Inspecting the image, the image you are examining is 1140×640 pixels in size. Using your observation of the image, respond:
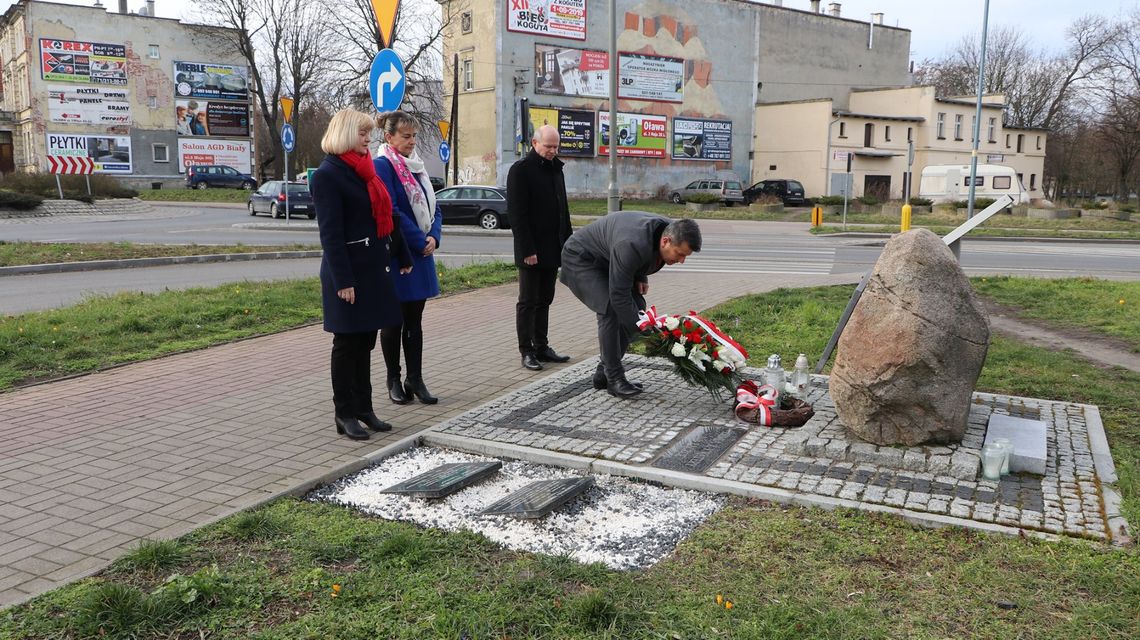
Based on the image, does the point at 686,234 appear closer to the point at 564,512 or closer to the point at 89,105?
the point at 564,512

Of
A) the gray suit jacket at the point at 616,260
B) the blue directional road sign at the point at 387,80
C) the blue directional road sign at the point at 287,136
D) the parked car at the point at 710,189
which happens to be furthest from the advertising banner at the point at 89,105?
the gray suit jacket at the point at 616,260

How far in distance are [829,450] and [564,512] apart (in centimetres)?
171

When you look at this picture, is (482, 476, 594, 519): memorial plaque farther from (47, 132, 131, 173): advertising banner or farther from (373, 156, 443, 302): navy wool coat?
(47, 132, 131, 173): advertising banner

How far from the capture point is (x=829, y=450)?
16.3 ft

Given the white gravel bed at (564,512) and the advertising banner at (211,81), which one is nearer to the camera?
the white gravel bed at (564,512)

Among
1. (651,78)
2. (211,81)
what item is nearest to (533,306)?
(651,78)

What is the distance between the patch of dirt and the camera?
309 inches

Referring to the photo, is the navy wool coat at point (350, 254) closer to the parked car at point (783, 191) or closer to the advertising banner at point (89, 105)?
the parked car at point (783, 191)

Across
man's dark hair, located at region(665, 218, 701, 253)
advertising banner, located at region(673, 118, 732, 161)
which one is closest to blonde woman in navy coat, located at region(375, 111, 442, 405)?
man's dark hair, located at region(665, 218, 701, 253)

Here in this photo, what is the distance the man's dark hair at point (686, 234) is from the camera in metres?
5.46

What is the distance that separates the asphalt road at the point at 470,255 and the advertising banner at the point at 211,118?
2645 centimetres

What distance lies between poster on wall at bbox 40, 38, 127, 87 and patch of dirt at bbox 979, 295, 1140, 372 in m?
55.6

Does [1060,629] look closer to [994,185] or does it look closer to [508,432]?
[508,432]

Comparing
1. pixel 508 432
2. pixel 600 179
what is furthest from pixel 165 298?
pixel 600 179
